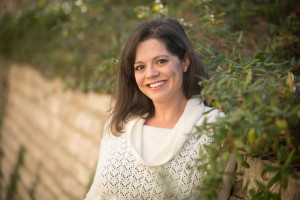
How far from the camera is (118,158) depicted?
6.15ft

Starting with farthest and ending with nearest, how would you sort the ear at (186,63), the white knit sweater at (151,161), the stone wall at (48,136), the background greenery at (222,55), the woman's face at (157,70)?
the stone wall at (48,136) < the ear at (186,63) < the woman's face at (157,70) < the white knit sweater at (151,161) < the background greenery at (222,55)

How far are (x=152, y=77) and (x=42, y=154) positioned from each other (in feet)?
12.1

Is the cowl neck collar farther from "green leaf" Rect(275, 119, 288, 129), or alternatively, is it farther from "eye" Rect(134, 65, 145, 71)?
"green leaf" Rect(275, 119, 288, 129)

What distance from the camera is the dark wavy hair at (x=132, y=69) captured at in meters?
1.84

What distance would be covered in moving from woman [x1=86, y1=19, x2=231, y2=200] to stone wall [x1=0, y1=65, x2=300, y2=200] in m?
1.32

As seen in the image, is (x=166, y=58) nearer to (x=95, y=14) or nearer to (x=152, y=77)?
(x=152, y=77)

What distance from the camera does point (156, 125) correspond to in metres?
1.94

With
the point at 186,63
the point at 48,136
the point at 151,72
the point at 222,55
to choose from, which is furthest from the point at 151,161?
the point at 48,136

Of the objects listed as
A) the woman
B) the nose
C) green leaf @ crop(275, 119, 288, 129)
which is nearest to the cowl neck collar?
the woman

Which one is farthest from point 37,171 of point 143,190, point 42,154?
point 143,190

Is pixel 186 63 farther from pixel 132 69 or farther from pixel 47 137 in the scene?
pixel 47 137

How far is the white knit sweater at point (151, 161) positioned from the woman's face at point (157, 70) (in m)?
0.17

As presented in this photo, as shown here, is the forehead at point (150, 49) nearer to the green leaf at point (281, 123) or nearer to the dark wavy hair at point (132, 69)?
the dark wavy hair at point (132, 69)

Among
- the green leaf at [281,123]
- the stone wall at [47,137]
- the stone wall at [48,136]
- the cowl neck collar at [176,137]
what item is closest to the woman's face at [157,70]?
the cowl neck collar at [176,137]
